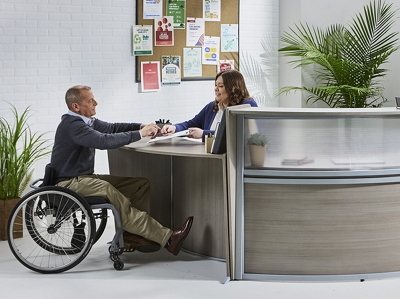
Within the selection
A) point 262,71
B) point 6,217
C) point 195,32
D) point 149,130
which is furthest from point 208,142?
point 262,71

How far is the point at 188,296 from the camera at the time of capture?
3.94 metres

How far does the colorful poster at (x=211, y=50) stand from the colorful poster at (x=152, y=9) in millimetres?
637

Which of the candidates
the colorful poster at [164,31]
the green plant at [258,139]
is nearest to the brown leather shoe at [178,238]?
the green plant at [258,139]

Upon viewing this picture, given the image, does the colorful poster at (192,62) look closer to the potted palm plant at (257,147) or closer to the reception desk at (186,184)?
the reception desk at (186,184)

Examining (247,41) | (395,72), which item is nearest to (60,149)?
(247,41)

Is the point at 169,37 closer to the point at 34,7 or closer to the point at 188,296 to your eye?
the point at 34,7

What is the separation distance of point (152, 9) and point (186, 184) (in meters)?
2.33

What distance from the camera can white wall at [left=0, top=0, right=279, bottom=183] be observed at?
18.5ft

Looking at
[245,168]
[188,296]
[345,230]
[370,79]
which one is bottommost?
[188,296]

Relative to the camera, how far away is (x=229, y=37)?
706 cm

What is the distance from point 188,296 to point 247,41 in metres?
3.90

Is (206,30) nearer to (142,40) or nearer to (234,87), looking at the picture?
(142,40)

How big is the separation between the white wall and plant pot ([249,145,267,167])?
7.98 ft

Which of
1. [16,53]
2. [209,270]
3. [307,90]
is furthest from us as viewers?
[307,90]
